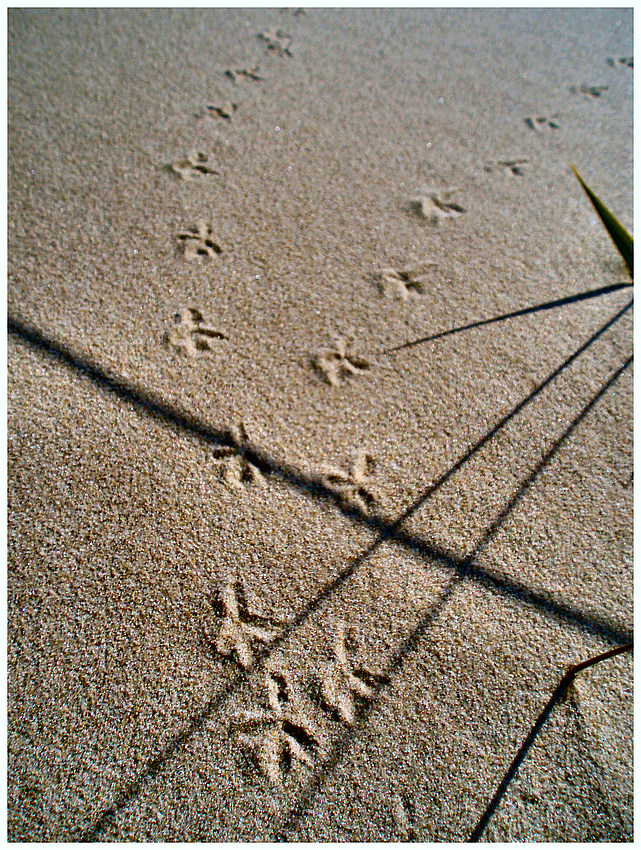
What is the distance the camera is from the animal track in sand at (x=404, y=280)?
1484 millimetres

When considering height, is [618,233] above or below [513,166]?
below

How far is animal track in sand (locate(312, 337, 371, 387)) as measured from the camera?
1.32 meters

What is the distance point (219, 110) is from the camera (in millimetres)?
1924

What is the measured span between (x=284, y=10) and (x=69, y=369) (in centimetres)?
198

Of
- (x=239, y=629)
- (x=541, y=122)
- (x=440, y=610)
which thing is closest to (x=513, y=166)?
(x=541, y=122)

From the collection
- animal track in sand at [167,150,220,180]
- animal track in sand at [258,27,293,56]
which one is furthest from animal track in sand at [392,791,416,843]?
animal track in sand at [258,27,293,56]

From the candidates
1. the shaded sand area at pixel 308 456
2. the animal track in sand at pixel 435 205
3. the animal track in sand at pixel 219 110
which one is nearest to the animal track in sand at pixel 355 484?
the shaded sand area at pixel 308 456

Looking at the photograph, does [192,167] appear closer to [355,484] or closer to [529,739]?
[355,484]

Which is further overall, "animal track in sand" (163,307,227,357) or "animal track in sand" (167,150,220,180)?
"animal track in sand" (167,150,220,180)

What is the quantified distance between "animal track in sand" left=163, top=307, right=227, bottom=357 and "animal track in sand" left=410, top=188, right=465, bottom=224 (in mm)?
745

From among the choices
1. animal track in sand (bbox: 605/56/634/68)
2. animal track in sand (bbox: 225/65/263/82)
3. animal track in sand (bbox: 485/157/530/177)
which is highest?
animal track in sand (bbox: 605/56/634/68)

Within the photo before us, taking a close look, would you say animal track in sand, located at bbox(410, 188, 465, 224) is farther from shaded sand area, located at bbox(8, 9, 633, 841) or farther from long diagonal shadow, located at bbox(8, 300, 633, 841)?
long diagonal shadow, located at bbox(8, 300, 633, 841)

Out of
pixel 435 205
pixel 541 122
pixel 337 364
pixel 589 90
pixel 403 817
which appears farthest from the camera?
pixel 589 90

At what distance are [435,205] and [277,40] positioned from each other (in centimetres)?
111
